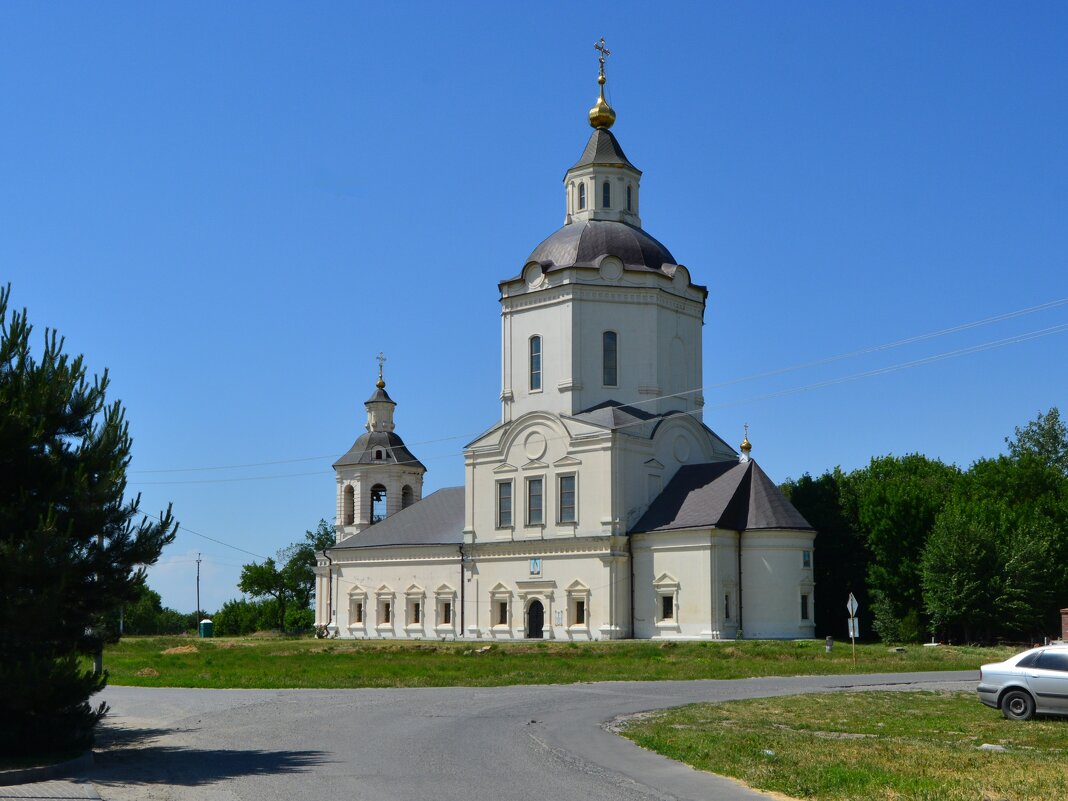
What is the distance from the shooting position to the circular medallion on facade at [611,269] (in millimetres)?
52938

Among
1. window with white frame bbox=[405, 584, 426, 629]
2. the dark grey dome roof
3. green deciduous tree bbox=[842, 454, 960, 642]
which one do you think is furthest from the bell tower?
green deciduous tree bbox=[842, 454, 960, 642]

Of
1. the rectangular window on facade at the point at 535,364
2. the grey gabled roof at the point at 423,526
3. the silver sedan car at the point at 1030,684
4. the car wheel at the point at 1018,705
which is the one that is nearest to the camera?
the silver sedan car at the point at 1030,684

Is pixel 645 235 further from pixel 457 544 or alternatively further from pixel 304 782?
pixel 304 782

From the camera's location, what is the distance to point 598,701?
72.7 feet

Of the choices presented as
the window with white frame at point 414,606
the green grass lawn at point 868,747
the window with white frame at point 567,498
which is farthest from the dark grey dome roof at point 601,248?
the green grass lawn at point 868,747

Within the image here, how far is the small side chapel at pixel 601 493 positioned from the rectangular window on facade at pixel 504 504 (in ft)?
0.21

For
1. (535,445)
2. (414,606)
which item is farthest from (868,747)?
(414,606)

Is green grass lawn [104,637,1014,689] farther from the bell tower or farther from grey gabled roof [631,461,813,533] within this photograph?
the bell tower

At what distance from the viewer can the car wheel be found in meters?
18.4

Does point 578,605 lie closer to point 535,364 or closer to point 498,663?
point 535,364

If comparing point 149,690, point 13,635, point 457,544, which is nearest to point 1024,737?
point 13,635

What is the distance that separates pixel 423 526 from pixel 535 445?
986 centimetres

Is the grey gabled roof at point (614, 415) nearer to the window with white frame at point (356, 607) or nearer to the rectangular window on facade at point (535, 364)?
the rectangular window on facade at point (535, 364)

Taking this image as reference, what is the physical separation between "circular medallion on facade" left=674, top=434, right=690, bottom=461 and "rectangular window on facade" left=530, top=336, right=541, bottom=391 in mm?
6622
